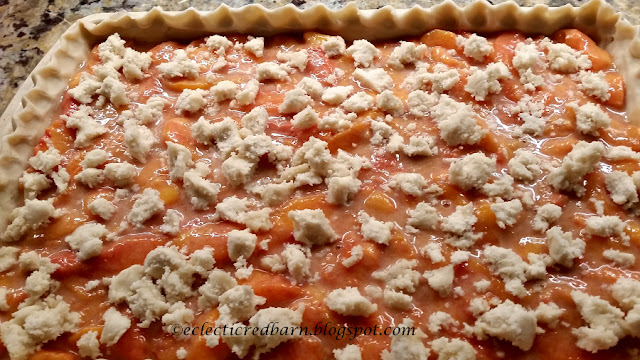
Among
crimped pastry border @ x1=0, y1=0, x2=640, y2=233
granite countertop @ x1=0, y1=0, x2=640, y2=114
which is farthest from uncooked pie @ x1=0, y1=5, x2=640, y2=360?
granite countertop @ x1=0, y1=0, x2=640, y2=114

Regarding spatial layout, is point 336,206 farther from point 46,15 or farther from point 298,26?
point 46,15

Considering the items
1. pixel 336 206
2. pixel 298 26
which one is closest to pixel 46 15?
pixel 298 26

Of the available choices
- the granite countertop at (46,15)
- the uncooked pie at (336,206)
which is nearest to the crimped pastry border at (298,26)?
→ the uncooked pie at (336,206)

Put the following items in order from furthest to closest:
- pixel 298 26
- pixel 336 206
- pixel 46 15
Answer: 1. pixel 46 15
2. pixel 298 26
3. pixel 336 206

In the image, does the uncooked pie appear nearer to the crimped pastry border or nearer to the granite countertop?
the crimped pastry border

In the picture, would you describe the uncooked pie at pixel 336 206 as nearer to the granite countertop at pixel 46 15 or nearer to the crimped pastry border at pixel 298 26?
the crimped pastry border at pixel 298 26
